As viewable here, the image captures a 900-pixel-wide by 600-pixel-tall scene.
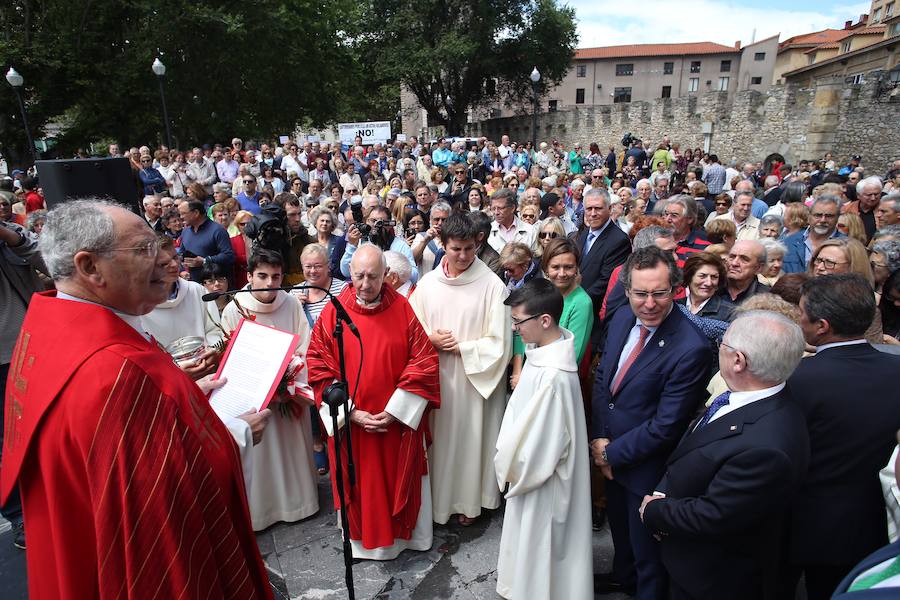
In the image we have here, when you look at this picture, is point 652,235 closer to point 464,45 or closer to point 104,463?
point 104,463

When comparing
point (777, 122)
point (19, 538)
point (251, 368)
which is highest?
point (777, 122)

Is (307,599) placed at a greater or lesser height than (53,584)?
lesser

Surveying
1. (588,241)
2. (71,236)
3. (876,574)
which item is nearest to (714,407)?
(876,574)

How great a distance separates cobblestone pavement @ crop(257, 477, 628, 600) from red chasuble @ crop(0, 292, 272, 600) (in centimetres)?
167

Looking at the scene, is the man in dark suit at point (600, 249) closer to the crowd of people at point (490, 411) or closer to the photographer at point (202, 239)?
the crowd of people at point (490, 411)

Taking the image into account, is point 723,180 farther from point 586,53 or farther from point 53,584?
point 586,53

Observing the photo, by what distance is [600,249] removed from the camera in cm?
470

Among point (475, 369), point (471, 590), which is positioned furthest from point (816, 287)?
point (471, 590)

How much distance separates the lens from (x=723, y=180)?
12.2m

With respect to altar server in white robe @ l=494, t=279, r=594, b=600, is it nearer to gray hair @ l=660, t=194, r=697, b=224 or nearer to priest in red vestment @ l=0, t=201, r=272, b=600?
priest in red vestment @ l=0, t=201, r=272, b=600

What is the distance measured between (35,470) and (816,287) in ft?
10.1

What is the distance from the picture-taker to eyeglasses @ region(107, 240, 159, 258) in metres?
1.59

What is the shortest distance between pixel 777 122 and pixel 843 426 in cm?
2021

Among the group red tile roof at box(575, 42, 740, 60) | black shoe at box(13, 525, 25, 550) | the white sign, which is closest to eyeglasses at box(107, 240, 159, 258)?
black shoe at box(13, 525, 25, 550)
